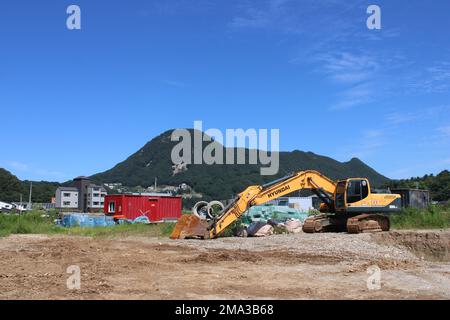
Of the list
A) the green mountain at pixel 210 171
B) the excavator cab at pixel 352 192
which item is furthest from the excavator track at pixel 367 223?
the green mountain at pixel 210 171

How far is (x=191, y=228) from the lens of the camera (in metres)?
22.0

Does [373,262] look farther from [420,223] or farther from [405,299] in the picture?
[420,223]

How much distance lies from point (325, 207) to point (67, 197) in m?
99.6

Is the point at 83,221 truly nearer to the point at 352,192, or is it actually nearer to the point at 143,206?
the point at 143,206

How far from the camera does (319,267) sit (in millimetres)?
13039

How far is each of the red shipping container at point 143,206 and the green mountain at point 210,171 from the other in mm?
45259

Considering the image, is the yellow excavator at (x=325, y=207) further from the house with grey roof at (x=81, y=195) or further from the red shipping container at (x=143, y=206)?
the house with grey roof at (x=81, y=195)

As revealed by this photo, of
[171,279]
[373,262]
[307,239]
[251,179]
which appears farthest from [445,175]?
[171,279]

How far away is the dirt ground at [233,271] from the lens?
9.05 metres

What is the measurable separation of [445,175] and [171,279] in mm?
71435

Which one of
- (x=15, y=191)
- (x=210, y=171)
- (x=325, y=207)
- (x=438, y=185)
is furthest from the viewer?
(x=15, y=191)

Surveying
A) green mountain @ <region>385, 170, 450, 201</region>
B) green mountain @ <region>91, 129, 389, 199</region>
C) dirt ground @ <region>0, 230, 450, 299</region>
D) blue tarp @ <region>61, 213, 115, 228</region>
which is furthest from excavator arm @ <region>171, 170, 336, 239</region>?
green mountain @ <region>91, 129, 389, 199</region>

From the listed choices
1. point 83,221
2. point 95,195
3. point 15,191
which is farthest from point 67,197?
point 83,221

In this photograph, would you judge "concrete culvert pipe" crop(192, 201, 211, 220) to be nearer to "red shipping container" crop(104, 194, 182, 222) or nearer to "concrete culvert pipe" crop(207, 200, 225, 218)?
"concrete culvert pipe" crop(207, 200, 225, 218)
